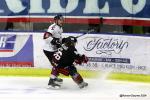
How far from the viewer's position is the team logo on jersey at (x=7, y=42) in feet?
37.0

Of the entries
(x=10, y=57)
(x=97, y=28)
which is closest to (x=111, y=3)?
(x=97, y=28)

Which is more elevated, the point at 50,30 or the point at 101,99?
the point at 50,30

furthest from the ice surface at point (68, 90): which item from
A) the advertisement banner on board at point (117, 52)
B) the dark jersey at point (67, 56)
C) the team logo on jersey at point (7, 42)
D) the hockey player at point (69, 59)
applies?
the team logo on jersey at point (7, 42)

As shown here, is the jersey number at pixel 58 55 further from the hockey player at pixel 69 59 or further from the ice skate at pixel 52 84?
the ice skate at pixel 52 84

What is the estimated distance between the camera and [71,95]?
9.04 metres

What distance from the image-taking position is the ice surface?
8.87m

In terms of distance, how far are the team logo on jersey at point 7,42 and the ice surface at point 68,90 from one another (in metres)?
0.74

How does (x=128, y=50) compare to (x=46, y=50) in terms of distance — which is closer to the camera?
(x=46, y=50)

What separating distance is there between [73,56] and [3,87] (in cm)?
150

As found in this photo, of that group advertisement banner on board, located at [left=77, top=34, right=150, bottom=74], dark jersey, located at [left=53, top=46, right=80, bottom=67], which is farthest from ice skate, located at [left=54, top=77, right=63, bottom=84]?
advertisement banner on board, located at [left=77, top=34, right=150, bottom=74]

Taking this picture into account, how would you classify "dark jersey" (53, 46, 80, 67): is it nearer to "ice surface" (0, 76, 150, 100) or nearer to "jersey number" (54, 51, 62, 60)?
"jersey number" (54, 51, 62, 60)

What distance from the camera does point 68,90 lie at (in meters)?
9.52

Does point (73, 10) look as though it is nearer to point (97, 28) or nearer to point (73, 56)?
point (97, 28)

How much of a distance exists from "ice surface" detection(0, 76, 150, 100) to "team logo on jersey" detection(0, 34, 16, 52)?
2.42 feet
